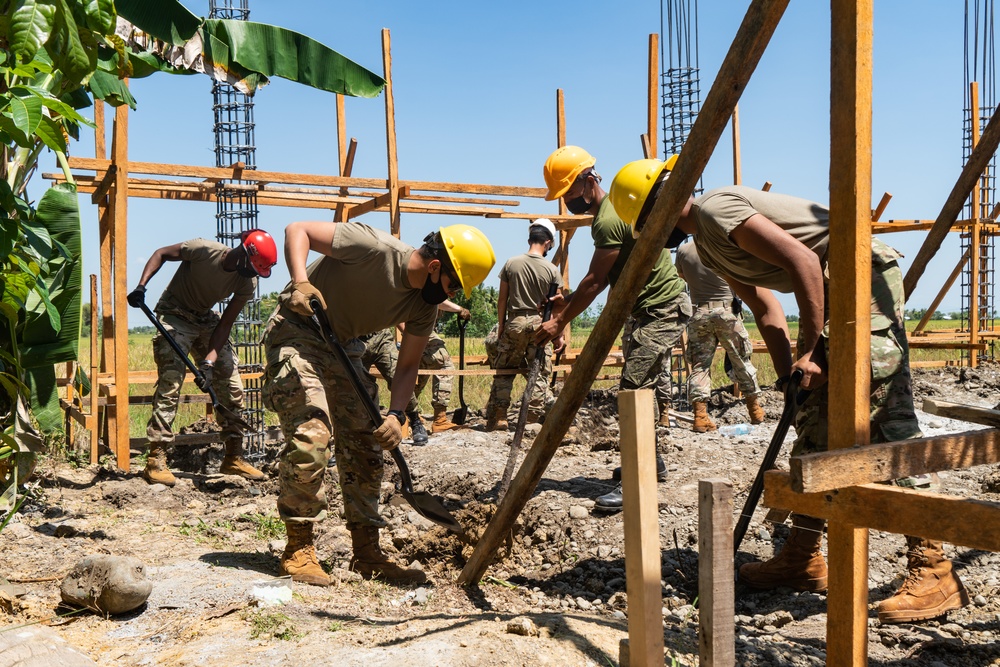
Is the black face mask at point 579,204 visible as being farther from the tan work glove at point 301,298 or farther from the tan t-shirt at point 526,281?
the tan t-shirt at point 526,281

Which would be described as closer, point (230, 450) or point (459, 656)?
point (459, 656)

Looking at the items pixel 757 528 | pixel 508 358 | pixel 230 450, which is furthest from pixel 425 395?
pixel 757 528

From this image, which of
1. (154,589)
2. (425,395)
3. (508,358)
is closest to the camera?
(154,589)

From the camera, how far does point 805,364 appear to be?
3250 mm

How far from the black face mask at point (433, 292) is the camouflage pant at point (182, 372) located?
3.64m

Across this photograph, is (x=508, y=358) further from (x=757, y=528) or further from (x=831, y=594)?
(x=831, y=594)

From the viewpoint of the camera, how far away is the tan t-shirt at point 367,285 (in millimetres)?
4359

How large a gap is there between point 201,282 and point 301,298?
3.41 metres

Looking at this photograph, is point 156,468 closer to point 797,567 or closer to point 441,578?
point 441,578

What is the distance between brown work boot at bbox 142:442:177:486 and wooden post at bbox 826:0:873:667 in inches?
238

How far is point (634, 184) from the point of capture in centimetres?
406

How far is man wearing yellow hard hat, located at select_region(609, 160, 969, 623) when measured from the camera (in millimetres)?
3414

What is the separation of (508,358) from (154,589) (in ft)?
17.1

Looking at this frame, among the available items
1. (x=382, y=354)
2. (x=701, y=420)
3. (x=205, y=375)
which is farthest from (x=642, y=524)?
(x=701, y=420)
